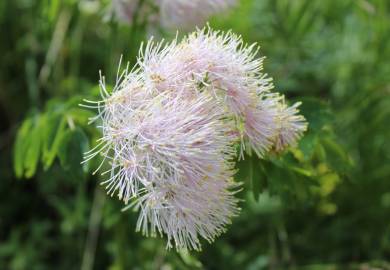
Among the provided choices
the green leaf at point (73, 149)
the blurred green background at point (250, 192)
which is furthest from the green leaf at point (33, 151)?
the green leaf at point (73, 149)

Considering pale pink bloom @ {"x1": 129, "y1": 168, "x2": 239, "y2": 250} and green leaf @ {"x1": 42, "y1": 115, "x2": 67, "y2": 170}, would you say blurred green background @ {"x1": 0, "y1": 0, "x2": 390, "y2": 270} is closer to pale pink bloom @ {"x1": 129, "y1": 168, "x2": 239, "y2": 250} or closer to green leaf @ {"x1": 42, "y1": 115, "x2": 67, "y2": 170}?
green leaf @ {"x1": 42, "y1": 115, "x2": 67, "y2": 170}

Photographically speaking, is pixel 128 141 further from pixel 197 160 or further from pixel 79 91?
pixel 79 91

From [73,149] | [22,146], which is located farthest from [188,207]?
[22,146]

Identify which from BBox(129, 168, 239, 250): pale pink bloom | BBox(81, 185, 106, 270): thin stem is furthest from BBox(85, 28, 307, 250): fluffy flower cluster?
BBox(81, 185, 106, 270): thin stem

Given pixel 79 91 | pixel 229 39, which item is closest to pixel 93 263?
pixel 79 91

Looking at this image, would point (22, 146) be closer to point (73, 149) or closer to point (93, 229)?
point (73, 149)

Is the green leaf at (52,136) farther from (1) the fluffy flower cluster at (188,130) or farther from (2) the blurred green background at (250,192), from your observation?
(1) the fluffy flower cluster at (188,130)
